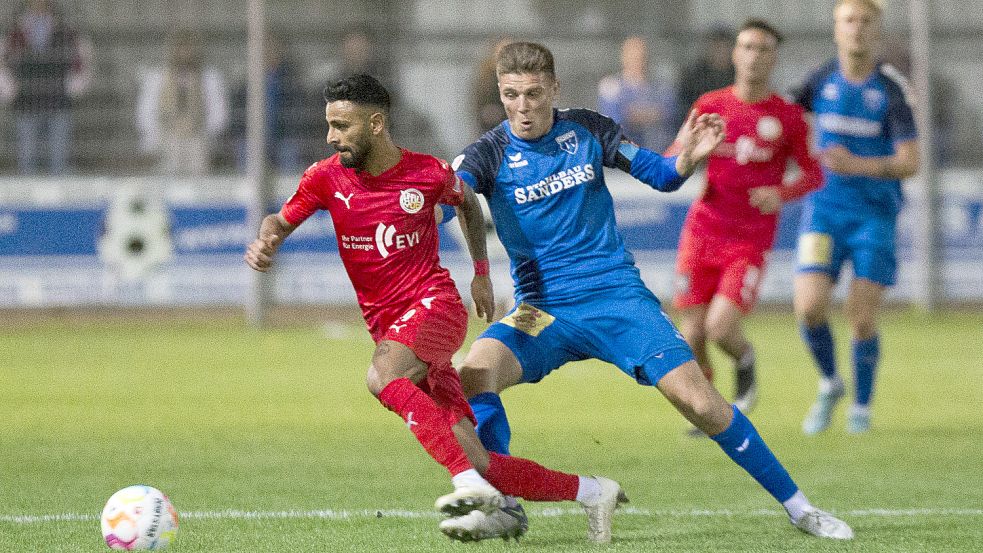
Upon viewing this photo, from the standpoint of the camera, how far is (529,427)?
30.9ft

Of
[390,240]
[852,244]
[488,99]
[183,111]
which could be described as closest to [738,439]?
[390,240]

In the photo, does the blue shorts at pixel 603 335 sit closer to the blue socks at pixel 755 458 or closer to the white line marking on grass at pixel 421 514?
the blue socks at pixel 755 458

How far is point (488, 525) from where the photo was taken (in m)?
5.77

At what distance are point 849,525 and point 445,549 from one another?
5.49ft

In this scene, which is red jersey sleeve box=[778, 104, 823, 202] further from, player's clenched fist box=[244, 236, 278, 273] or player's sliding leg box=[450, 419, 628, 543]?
player's clenched fist box=[244, 236, 278, 273]

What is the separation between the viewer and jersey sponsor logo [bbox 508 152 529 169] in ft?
20.9

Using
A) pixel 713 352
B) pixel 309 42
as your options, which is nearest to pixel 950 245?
pixel 713 352

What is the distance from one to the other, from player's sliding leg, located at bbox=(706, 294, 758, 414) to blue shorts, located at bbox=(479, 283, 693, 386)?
104 inches

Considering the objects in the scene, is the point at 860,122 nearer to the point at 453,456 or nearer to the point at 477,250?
the point at 477,250

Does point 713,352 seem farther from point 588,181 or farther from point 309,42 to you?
point 588,181

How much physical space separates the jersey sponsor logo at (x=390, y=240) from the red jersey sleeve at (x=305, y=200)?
0.27m

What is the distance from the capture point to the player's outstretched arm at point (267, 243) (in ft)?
19.4

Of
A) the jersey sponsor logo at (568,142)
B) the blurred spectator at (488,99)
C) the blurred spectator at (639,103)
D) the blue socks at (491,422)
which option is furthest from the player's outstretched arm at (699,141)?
the blurred spectator at (639,103)

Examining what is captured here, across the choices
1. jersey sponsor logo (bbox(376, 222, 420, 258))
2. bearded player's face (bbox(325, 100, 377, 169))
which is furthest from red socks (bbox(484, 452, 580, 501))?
bearded player's face (bbox(325, 100, 377, 169))
